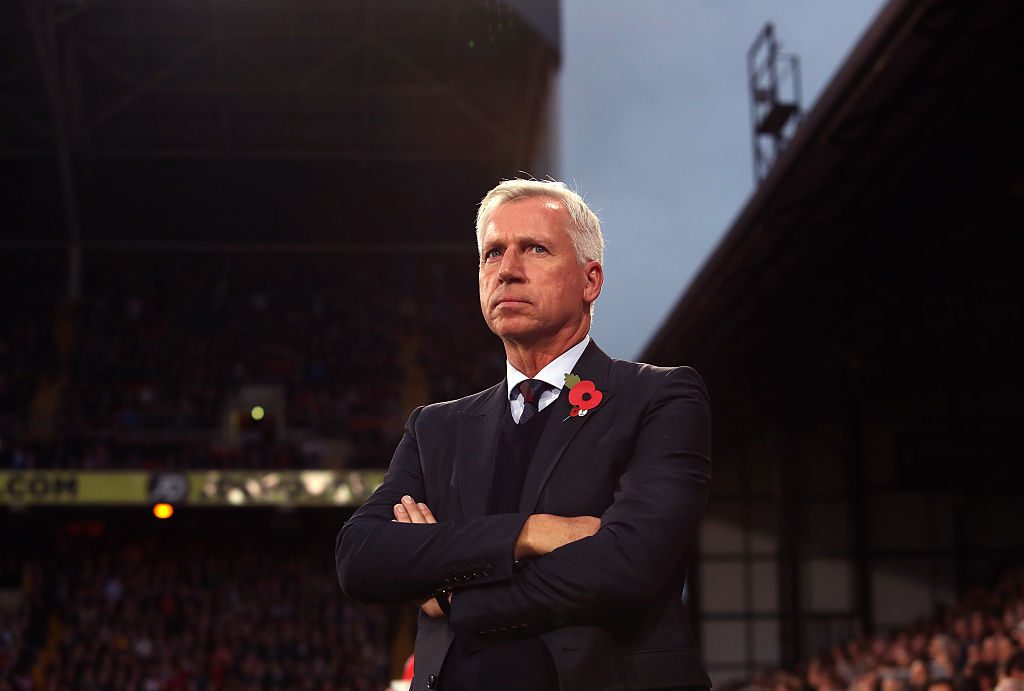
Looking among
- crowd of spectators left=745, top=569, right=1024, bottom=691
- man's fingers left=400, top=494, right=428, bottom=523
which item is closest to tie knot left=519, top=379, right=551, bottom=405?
man's fingers left=400, top=494, right=428, bottom=523

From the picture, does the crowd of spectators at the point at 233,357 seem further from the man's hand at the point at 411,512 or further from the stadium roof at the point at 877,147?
the man's hand at the point at 411,512

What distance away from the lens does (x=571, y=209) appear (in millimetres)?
2381

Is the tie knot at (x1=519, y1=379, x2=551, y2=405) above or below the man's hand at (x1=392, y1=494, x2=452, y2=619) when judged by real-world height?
above

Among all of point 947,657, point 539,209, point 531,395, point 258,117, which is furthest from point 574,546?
point 258,117

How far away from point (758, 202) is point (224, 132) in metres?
17.8

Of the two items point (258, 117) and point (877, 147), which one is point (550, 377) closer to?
point (877, 147)

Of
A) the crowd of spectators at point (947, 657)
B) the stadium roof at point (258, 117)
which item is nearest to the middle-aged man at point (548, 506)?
the crowd of spectators at point (947, 657)

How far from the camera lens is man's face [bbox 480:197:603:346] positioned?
2344 millimetres

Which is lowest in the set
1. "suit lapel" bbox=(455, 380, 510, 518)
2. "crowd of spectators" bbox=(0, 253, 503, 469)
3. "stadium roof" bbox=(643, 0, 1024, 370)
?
"suit lapel" bbox=(455, 380, 510, 518)

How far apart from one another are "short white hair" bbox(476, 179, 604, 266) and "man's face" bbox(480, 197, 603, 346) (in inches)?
0.5

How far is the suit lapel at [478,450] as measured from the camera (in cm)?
239

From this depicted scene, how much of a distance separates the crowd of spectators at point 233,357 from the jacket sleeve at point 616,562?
74.4ft

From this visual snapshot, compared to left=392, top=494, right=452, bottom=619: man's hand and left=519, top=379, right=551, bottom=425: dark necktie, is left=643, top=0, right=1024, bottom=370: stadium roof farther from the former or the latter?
left=392, top=494, right=452, bottom=619: man's hand

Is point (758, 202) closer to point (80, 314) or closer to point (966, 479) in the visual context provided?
point (966, 479)
